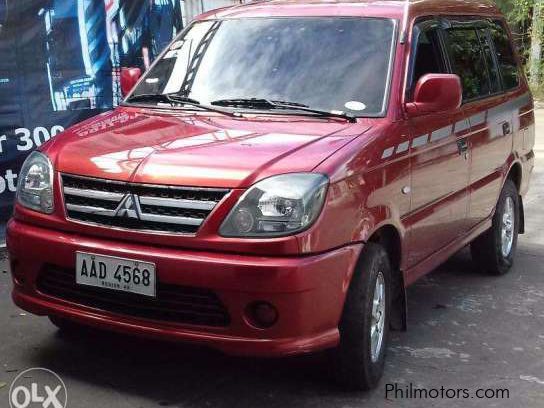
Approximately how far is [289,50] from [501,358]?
6.72 ft

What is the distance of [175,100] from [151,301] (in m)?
1.43

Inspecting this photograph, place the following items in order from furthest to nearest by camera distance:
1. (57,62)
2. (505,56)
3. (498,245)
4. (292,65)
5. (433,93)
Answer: (57,62) < (505,56) < (498,245) < (292,65) < (433,93)

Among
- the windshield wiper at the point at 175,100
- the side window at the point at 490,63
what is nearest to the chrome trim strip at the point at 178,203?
the windshield wiper at the point at 175,100

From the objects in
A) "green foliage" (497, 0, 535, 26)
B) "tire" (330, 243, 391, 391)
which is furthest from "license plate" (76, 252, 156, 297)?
"green foliage" (497, 0, 535, 26)

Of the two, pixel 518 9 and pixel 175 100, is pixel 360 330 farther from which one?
pixel 518 9

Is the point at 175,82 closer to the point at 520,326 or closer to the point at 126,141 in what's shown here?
the point at 126,141

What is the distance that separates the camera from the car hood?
3.38 meters

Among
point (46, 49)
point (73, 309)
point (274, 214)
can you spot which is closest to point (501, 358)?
point (274, 214)

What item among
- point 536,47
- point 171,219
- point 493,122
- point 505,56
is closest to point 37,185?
point 171,219

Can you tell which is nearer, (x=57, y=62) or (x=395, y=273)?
(x=395, y=273)

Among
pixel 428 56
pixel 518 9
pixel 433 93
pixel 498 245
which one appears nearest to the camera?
pixel 433 93

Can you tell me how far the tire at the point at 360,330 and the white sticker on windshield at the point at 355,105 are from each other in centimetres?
75

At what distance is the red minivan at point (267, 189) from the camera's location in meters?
3.31

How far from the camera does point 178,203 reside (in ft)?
11.0
